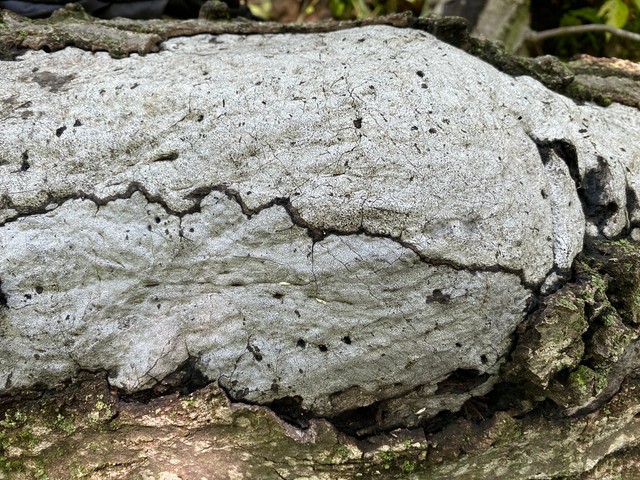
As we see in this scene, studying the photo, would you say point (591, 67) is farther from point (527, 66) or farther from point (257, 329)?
point (257, 329)

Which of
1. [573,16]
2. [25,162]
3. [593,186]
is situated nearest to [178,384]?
[25,162]

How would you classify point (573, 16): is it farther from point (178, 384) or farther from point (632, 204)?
point (178, 384)

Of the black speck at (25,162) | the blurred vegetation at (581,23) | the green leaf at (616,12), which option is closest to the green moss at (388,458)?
the black speck at (25,162)

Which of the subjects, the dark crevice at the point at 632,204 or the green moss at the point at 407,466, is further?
the dark crevice at the point at 632,204

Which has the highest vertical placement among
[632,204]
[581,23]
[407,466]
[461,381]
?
[581,23]

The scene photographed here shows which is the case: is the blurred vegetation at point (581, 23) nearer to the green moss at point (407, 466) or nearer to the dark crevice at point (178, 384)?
the green moss at point (407, 466)

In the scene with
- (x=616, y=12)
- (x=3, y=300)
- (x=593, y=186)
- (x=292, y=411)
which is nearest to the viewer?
(x=3, y=300)

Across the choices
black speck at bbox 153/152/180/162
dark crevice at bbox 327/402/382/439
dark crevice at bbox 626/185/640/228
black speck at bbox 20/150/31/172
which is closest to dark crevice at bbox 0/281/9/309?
black speck at bbox 20/150/31/172

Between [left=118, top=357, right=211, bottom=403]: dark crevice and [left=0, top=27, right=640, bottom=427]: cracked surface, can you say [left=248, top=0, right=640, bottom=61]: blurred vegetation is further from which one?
[left=118, top=357, right=211, bottom=403]: dark crevice

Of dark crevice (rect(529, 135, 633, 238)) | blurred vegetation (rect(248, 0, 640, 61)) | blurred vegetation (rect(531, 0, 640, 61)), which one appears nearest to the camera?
dark crevice (rect(529, 135, 633, 238))
